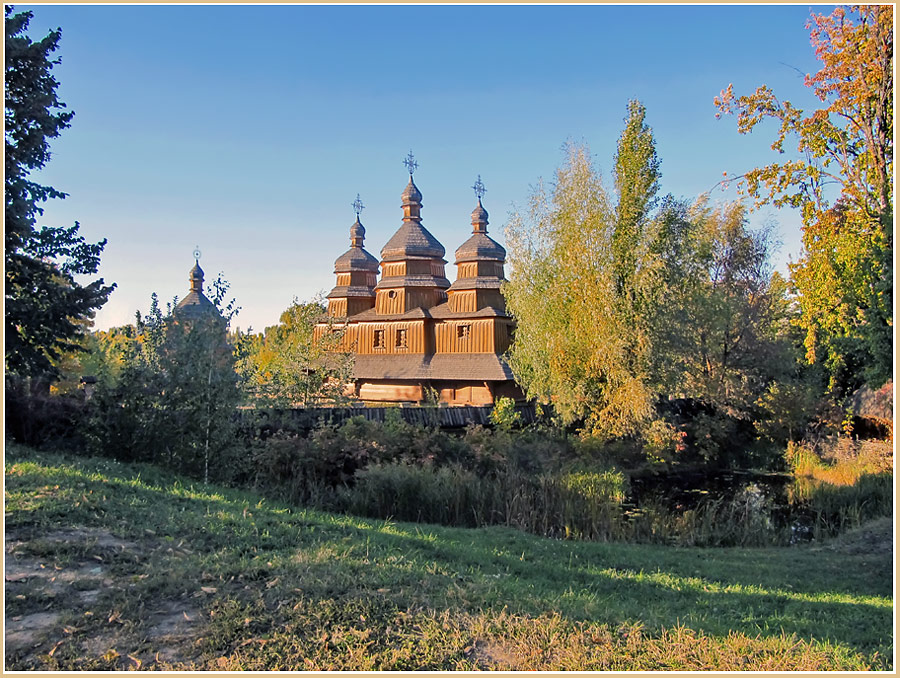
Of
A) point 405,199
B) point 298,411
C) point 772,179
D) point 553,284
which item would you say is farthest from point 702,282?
point 405,199

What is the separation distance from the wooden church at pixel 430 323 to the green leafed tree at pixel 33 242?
16.0 meters

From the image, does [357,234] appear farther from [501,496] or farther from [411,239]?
[501,496]

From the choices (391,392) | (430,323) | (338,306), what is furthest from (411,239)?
(391,392)

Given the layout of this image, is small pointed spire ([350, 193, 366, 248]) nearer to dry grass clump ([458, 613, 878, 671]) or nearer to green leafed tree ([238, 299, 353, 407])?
Answer: green leafed tree ([238, 299, 353, 407])

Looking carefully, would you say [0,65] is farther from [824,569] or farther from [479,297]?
[479,297]

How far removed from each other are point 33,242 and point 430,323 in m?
21.6

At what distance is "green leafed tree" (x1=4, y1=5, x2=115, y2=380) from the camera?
38.5ft

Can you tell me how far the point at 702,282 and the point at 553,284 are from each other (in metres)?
5.85

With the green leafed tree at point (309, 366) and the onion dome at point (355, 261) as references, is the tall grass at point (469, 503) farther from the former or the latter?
the onion dome at point (355, 261)

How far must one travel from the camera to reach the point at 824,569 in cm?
855

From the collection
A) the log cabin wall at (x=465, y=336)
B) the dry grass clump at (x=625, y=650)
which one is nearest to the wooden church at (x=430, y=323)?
the log cabin wall at (x=465, y=336)

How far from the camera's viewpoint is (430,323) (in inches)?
1291

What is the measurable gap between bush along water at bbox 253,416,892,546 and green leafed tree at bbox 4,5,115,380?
4.78 metres

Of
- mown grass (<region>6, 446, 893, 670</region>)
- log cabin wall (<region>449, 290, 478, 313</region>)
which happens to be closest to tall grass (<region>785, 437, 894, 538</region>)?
mown grass (<region>6, 446, 893, 670</region>)
